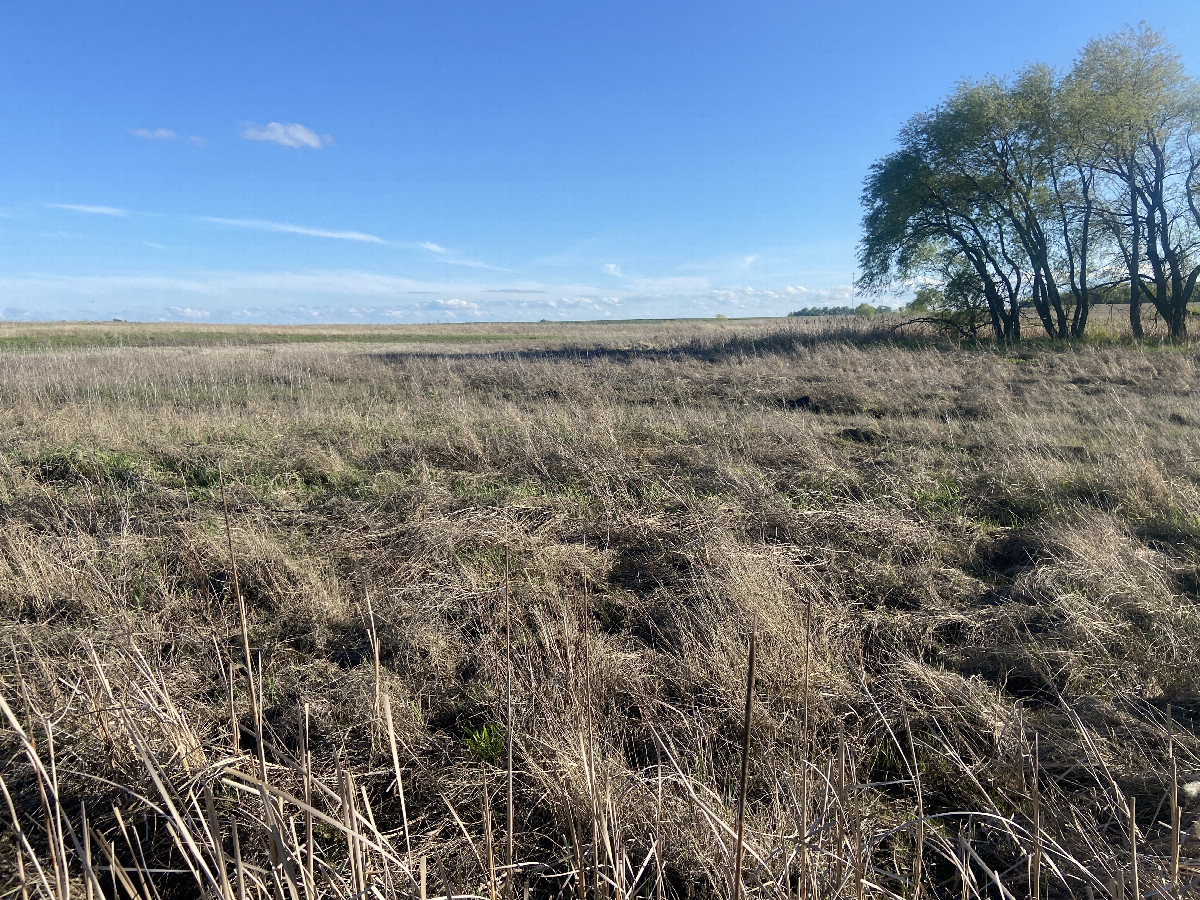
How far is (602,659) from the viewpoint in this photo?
2.97m

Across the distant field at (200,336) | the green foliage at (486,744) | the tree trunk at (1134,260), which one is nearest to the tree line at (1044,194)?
the tree trunk at (1134,260)

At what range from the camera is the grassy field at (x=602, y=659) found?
1770 mm

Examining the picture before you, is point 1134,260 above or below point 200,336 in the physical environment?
above

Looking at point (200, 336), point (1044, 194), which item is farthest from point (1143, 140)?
point (200, 336)

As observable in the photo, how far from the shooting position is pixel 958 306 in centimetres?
2336

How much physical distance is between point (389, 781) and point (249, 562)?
2330 mm

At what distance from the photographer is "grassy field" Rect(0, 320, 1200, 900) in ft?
5.81

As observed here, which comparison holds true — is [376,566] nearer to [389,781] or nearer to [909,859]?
[389,781]

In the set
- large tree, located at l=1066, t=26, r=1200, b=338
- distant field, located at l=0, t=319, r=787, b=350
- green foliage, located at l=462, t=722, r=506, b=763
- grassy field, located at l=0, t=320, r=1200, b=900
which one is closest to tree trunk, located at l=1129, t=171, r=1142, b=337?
large tree, located at l=1066, t=26, r=1200, b=338

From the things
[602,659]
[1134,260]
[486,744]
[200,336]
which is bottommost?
[486,744]

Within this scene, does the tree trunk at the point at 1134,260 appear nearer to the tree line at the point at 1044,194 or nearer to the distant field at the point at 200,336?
the tree line at the point at 1044,194

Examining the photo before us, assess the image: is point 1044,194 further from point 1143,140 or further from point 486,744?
point 486,744

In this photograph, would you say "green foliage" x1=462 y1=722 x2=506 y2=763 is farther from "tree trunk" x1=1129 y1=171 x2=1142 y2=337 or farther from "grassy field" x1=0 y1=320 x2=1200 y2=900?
"tree trunk" x1=1129 y1=171 x2=1142 y2=337

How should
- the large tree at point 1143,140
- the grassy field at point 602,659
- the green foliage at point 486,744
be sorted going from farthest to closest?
the large tree at point 1143,140 < the green foliage at point 486,744 < the grassy field at point 602,659
